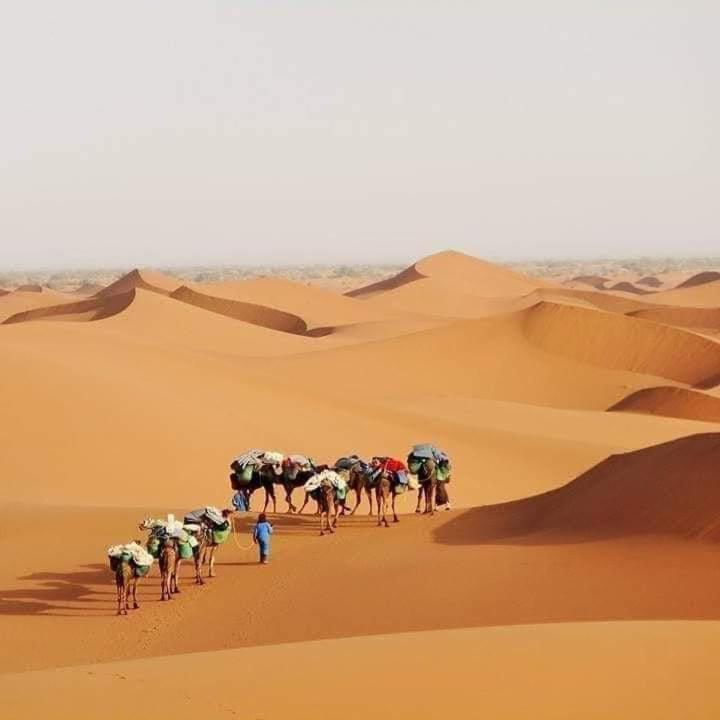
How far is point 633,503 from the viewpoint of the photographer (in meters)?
13.5

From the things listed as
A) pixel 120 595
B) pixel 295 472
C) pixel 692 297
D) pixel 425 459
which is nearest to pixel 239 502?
pixel 295 472

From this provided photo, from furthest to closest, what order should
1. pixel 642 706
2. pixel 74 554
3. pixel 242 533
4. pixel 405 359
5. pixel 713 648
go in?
pixel 405 359
pixel 242 533
pixel 74 554
pixel 713 648
pixel 642 706

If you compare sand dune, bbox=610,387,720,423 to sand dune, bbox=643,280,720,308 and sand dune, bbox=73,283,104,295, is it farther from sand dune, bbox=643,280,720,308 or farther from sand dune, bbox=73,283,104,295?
sand dune, bbox=73,283,104,295

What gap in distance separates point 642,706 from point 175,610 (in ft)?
21.4

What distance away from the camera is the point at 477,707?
6.60 meters

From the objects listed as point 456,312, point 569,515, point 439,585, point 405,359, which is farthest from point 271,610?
point 456,312

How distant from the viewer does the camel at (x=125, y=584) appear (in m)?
11.5

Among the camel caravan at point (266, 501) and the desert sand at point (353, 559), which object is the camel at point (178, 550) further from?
the desert sand at point (353, 559)

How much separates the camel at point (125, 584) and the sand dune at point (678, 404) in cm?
2645

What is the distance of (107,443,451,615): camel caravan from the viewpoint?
39.1 ft

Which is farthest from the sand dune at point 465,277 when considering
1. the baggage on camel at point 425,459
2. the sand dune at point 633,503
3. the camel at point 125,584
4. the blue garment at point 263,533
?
the camel at point 125,584

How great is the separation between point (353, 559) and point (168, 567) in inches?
92.5

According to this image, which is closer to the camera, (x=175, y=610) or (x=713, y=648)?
(x=713, y=648)

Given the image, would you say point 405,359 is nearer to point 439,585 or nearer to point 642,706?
point 439,585
